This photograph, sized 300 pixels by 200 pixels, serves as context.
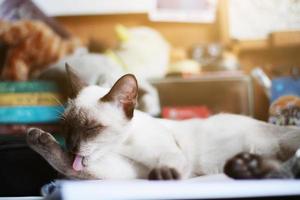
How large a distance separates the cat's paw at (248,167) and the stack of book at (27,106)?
0.38 meters

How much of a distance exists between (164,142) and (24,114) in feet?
1.09

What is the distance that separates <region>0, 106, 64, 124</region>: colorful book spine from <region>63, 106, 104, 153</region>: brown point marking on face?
181 millimetres

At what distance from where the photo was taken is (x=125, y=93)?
2.32 feet

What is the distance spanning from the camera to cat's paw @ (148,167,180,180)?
66cm

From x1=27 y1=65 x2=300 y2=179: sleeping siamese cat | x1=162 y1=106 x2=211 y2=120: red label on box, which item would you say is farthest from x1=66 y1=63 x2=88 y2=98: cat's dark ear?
x1=162 y1=106 x2=211 y2=120: red label on box

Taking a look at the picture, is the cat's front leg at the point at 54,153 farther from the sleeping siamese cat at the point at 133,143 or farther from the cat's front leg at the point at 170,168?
the cat's front leg at the point at 170,168

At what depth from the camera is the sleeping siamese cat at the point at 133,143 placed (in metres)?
0.70

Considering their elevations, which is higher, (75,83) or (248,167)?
(75,83)

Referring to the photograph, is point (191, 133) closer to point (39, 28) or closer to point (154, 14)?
point (154, 14)

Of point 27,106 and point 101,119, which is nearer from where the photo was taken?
point 101,119

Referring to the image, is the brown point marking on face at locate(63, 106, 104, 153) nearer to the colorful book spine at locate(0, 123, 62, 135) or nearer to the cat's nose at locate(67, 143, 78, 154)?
the cat's nose at locate(67, 143, 78, 154)

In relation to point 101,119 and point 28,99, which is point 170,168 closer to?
point 101,119

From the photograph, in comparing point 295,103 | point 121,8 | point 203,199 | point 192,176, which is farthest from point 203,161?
point 121,8

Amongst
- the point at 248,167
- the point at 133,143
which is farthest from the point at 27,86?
the point at 248,167
